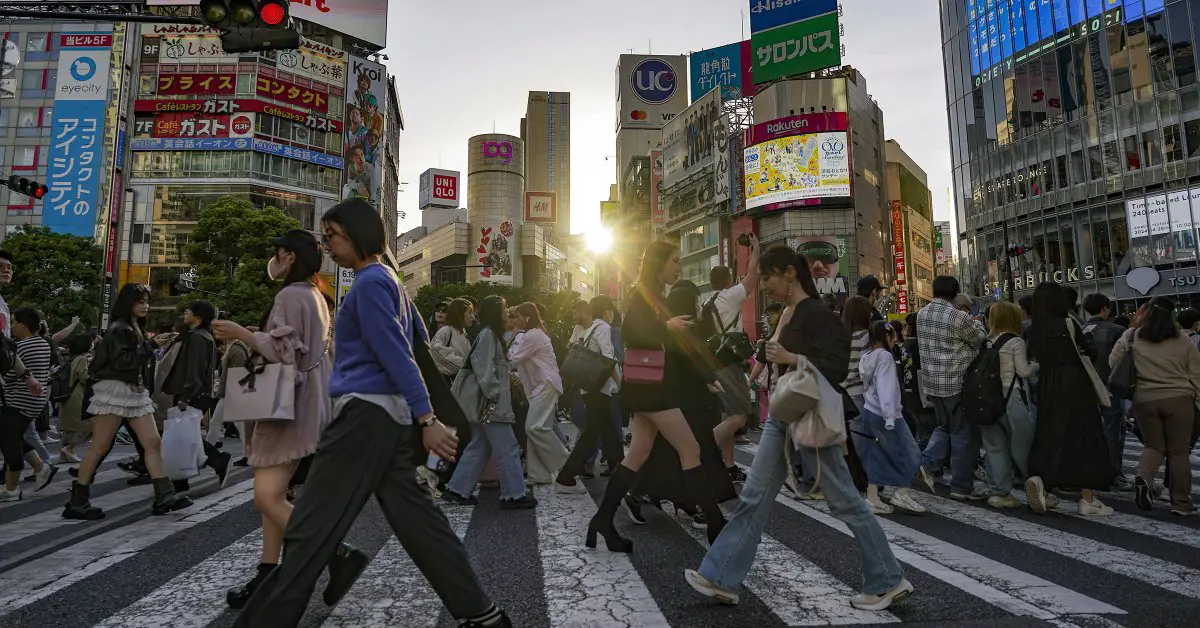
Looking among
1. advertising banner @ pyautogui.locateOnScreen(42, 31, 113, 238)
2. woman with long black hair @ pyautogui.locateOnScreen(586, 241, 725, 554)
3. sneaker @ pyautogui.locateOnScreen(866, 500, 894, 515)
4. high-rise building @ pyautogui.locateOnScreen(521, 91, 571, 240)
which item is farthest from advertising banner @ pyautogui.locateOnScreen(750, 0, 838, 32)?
high-rise building @ pyautogui.locateOnScreen(521, 91, 571, 240)

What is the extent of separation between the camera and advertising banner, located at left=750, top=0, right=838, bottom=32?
44.4 meters

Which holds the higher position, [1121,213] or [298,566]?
[1121,213]

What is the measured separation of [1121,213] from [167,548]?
39029mm

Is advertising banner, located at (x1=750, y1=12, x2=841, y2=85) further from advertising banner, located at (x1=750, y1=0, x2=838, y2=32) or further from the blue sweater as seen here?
the blue sweater

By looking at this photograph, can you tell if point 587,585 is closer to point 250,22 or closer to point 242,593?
point 242,593

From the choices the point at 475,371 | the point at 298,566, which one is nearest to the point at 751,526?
the point at 298,566

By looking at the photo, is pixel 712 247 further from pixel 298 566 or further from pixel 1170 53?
pixel 298 566

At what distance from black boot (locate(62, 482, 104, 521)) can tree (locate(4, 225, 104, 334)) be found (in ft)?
108

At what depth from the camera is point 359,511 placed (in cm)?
227

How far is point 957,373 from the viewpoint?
215 inches

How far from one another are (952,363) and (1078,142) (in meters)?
36.1

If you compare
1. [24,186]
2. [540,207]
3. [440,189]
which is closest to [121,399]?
[24,186]

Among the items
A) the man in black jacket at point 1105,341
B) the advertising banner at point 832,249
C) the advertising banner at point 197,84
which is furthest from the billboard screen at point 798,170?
the man in black jacket at point 1105,341

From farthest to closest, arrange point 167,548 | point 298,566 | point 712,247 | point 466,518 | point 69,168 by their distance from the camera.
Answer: point 712,247 < point 69,168 < point 466,518 < point 167,548 < point 298,566
